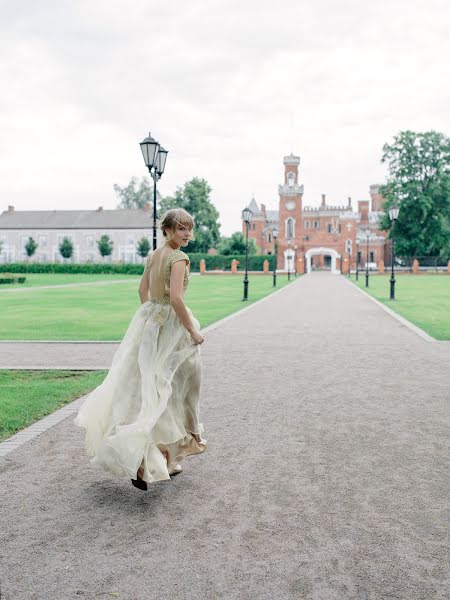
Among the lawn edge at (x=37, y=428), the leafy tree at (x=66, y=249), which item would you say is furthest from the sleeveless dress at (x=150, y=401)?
the leafy tree at (x=66, y=249)

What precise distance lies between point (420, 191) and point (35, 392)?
65604 mm

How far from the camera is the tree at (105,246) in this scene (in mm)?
81688

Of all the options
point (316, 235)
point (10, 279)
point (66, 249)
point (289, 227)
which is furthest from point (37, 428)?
point (289, 227)

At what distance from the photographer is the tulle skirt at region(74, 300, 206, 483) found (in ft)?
12.9

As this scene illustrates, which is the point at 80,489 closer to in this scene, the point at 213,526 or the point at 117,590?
the point at 213,526

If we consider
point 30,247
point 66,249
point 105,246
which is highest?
point 105,246

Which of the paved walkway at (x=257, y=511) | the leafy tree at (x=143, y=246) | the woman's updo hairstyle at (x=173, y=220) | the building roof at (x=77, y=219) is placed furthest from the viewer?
the building roof at (x=77, y=219)

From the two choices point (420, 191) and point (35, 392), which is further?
point (420, 191)

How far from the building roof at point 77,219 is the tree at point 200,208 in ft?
16.9

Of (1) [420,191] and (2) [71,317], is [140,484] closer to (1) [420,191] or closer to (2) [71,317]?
(2) [71,317]

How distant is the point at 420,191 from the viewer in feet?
220

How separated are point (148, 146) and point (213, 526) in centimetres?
904

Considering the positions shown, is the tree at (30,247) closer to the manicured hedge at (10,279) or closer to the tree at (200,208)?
the tree at (200,208)

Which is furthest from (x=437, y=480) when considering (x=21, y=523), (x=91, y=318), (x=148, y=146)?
(x=91, y=318)
